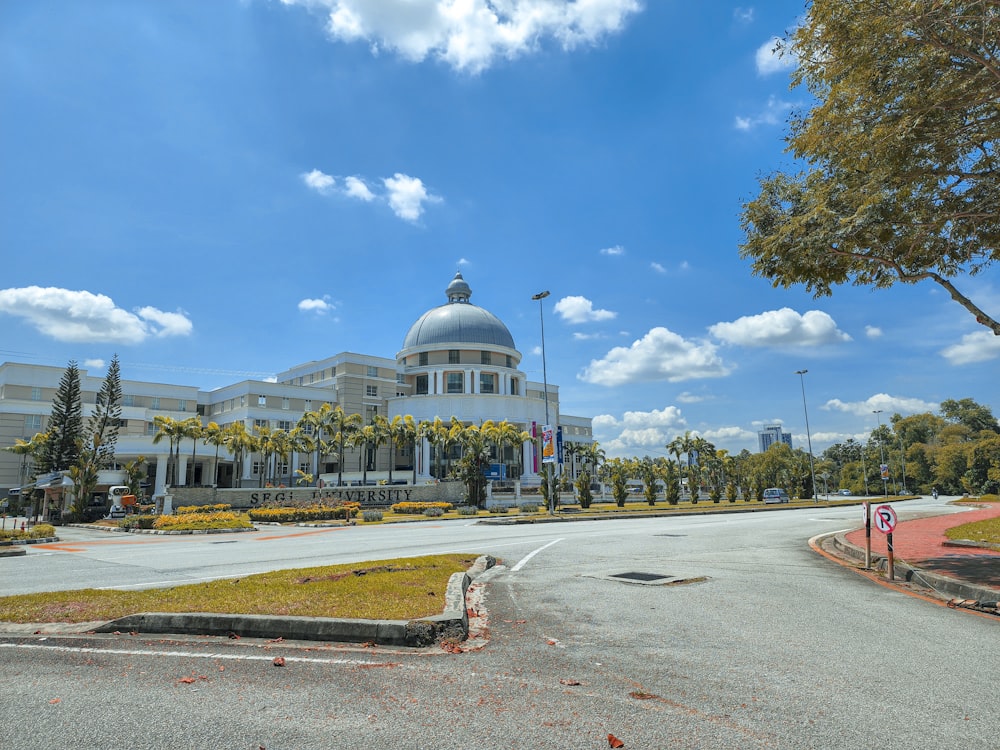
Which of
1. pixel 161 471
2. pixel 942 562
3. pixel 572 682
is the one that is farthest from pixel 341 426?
pixel 572 682

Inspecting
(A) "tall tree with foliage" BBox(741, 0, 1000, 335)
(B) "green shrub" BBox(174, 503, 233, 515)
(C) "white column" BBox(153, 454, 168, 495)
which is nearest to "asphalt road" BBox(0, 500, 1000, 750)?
(A) "tall tree with foliage" BBox(741, 0, 1000, 335)

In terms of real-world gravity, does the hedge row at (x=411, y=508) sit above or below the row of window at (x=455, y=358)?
below

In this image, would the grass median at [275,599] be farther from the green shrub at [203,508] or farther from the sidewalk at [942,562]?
the green shrub at [203,508]

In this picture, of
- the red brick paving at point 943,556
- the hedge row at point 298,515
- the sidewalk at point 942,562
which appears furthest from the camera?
the hedge row at point 298,515

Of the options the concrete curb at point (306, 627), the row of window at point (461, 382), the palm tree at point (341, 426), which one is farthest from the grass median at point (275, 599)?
the row of window at point (461, 382)

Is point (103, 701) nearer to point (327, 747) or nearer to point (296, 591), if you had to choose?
point (327, 747)

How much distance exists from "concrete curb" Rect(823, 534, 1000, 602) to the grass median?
7508 mm

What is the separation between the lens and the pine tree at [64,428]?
55.3 m

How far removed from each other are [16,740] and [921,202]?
15.0 meters

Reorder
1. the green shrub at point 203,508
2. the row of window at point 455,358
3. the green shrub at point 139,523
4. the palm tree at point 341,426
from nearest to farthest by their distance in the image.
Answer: the green shrub at point 139,523 → the green shrub at point 203,508 → the palm tree at point 341,426 → the row of window at point 455,358

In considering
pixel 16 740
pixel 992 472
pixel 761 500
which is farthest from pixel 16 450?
pixel 992 472

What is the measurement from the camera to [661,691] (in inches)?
192

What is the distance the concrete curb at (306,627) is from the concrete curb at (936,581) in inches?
289

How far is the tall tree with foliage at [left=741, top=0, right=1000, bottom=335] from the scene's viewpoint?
10.2 meters
